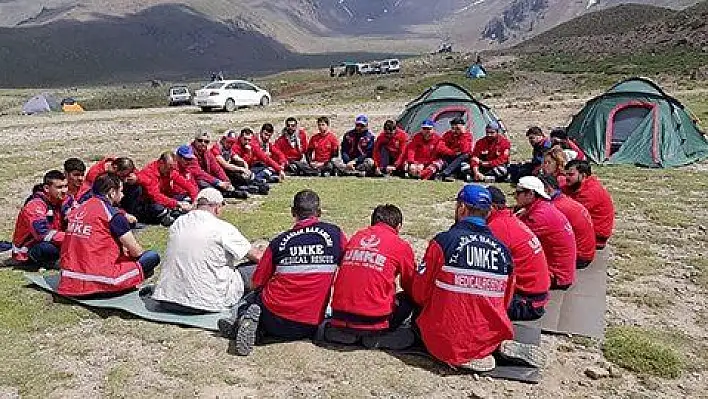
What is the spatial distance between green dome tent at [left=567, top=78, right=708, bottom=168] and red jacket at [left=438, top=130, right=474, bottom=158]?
3806mm

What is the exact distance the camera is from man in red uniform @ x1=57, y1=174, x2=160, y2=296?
7.49 metres

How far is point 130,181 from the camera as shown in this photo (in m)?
11.1

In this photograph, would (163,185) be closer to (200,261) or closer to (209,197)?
(209,197)

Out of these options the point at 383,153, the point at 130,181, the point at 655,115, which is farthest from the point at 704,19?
the point at 130,181

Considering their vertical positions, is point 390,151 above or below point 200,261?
above

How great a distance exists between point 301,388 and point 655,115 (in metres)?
13.3

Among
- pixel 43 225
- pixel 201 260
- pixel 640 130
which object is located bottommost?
pixel 43 225

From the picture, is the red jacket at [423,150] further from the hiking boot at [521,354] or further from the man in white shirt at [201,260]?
the hiking boot at [521,354]

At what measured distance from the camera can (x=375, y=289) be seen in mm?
6508

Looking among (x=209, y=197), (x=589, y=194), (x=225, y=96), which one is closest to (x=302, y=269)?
(x=209, y=197)

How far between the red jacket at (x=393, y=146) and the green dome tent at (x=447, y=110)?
2028mm

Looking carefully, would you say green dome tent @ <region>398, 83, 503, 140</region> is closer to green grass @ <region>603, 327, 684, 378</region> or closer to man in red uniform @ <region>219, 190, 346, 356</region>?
green grass @ <region>603, 327, 684, 378</region>

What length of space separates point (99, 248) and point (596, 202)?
250 inches

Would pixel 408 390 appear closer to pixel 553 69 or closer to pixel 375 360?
pixel 375 360
